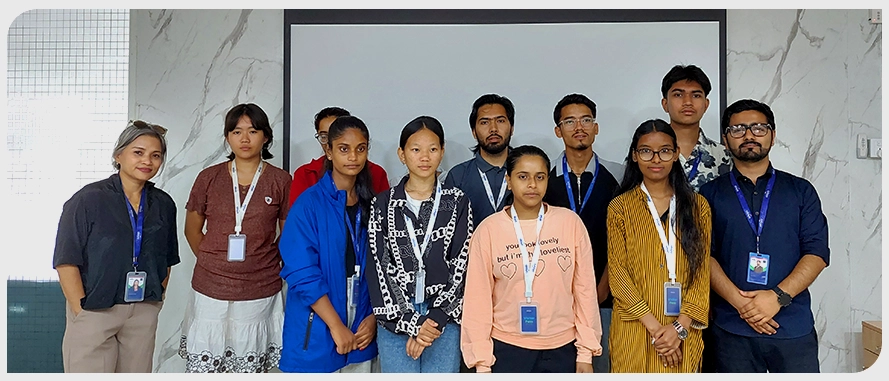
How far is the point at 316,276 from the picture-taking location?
8.44ft

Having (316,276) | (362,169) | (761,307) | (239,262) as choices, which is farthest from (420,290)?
(761,307)

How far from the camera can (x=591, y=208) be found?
2930 mm

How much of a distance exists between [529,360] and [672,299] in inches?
24.9

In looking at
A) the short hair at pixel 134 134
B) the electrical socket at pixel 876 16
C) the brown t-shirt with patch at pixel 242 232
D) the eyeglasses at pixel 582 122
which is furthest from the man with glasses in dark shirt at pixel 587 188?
the electrical socket at pixel 876 16

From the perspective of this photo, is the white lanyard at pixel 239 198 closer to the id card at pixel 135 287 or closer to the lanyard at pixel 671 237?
the id card at pixel 135 287

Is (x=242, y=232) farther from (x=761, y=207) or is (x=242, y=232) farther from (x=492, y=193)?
(x=761, y=207)

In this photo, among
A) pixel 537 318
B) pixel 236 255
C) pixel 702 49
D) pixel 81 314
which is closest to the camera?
pixel 537 318

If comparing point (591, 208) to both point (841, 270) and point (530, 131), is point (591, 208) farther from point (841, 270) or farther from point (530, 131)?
point (841, 270)

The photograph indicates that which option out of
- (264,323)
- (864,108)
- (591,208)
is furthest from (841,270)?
(264,323)

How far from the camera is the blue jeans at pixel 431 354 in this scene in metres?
2.52

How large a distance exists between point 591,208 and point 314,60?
190 cm

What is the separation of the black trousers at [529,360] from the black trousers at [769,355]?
2.34 feet

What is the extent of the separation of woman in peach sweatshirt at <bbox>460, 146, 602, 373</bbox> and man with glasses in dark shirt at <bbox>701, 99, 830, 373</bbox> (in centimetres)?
59

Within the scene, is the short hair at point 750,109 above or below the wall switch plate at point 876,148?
above
